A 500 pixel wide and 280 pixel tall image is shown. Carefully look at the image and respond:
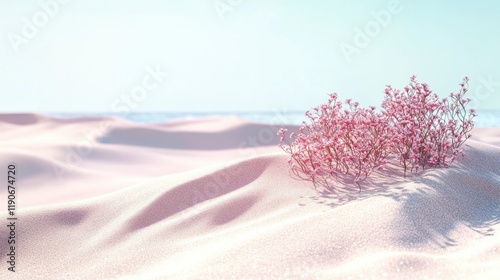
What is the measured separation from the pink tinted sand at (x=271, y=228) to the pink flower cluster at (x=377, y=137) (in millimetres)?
184

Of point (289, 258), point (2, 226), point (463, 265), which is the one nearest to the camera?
point (463, 265)

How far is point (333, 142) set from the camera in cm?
466

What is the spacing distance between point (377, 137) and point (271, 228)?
4.89 feet

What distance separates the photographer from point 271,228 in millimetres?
4082

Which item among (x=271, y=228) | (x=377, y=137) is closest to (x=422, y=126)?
(x=377, y=137)

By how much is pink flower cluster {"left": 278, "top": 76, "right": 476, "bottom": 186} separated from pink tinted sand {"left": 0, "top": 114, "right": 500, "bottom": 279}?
0.18 meters

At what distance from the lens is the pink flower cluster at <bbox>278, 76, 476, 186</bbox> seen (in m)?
4.75

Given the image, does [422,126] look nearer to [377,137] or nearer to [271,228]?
[377,137]

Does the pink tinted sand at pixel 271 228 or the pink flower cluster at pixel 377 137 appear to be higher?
the pink flower cluster at pixel 377 137

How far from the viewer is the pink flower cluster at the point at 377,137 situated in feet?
15.6

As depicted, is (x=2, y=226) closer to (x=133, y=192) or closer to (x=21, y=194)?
(x=133, y=192)

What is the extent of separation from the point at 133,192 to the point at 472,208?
3.50 meters

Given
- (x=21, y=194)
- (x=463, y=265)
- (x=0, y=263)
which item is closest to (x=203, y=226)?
(x=0, y=263)

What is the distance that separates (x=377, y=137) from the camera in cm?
484
